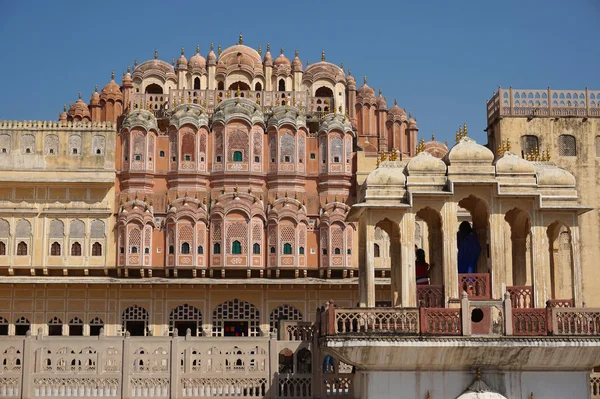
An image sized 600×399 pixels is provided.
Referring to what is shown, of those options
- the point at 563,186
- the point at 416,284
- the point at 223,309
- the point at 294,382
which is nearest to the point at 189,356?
the point at 294,382

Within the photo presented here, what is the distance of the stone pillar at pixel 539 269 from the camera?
1866 cm

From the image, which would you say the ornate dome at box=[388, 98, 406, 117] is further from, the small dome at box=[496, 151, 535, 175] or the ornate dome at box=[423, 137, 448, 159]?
the small dome at box=[496, 151, 535, 175]

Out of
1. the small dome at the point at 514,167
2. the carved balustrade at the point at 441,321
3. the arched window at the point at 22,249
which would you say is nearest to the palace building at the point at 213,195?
the arched window at the point at 22,249

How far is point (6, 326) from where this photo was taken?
38.8 m

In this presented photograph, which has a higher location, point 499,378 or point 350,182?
point 350,182

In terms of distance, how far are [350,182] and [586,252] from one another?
1028cm

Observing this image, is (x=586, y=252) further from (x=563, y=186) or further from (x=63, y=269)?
(x=63, y=269)

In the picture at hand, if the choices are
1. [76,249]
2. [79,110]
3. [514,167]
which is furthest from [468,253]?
[79,110]

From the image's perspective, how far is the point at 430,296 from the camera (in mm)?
18672

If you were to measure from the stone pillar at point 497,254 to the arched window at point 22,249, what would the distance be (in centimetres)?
2472

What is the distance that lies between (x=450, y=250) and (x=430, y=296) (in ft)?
3.21

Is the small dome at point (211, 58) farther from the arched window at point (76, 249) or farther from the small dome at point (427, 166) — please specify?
the small dome at point (427, 166)

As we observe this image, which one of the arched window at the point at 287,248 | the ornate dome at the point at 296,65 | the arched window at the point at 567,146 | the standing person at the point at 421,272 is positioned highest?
the ornate dome at the point at 296,65

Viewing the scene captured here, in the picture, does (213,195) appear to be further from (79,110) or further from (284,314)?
(79,110)
